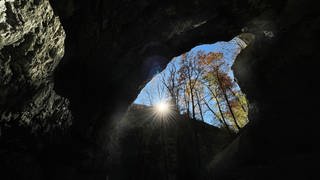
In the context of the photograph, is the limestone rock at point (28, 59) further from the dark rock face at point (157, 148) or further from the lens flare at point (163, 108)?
the lens flare at point (163, 108)

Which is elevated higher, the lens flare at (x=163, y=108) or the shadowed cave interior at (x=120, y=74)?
the lens flare at (x=163, y=108)

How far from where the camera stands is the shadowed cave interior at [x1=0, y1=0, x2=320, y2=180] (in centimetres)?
557

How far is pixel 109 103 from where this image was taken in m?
10.6

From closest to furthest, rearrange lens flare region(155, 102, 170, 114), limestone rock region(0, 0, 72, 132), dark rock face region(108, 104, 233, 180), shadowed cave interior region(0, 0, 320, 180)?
limestone rock region(0, 0, 72, 132) → shadowed cave interior region(0, 0, 320, 180) → dark rock face region(108, 104, 233, 180) → lens flare region(155, 102, 170, 114)

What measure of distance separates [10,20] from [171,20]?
5994mm

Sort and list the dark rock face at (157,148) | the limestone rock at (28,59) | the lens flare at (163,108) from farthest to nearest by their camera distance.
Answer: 1. the lens flare at (163,108)
2. the dark rock face at (157,148)
3. the limestone rock at (28,59)

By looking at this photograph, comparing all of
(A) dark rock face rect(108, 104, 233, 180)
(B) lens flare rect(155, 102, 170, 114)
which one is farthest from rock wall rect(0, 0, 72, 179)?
(B) lens flare rect(155, 102, 170, 114)

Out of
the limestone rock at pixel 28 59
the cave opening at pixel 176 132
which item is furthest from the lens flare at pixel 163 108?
the limestone rock at pixel 28 59

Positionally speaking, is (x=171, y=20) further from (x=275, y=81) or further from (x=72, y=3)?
(x=275, y=81)

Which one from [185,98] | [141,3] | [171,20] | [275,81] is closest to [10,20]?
[141,3]

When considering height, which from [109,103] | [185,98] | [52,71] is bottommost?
[52,71]

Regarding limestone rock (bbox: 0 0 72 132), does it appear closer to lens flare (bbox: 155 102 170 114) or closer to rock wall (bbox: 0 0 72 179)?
rock wall (bbox: 0 0 72 179)

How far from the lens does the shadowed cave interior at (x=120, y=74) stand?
18.3 feet

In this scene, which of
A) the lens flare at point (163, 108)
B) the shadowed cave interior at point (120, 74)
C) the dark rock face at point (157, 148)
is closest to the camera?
the shadowed cave interior at point (120, 74)
